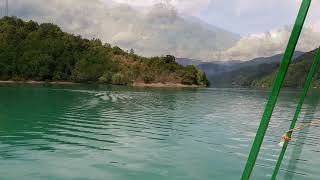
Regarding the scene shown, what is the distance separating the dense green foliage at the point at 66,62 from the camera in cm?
15725

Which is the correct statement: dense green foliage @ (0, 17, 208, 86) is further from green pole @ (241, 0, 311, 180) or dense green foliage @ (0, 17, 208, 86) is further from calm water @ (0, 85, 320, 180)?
green pole @ (241, 0, 311, 180)

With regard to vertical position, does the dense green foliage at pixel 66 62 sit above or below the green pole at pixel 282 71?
above

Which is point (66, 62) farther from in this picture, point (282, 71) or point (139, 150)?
point (282, 71)

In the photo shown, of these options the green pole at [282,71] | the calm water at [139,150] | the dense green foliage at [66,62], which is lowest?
the calm water at [139,150]

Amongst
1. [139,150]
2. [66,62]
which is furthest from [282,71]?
[66,62]

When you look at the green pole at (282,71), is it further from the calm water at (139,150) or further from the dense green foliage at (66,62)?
the dense green foliage at (66,62)

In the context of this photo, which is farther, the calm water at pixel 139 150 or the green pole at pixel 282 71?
the calm water at pixel 139 150

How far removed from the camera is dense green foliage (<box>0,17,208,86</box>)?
157 metres

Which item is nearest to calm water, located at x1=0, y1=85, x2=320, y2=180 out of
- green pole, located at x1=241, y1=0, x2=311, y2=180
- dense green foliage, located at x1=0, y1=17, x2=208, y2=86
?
green pole, located at x1=241, y1=0, x2=311, y2=180

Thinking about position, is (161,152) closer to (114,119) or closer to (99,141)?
(99,141)

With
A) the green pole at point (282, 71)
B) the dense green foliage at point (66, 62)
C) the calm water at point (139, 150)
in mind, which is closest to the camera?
the green pole at point (282, 71)

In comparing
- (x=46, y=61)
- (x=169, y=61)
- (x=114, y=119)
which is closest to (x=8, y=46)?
(x=46, y=61)

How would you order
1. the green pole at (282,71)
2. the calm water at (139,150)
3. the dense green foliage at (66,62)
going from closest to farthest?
the green pole at (282,71) < the calm water at (139,150) < the dense green foliage at (66,62)

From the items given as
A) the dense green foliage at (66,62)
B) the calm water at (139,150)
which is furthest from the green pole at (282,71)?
the dense green foliage at (66,62)
